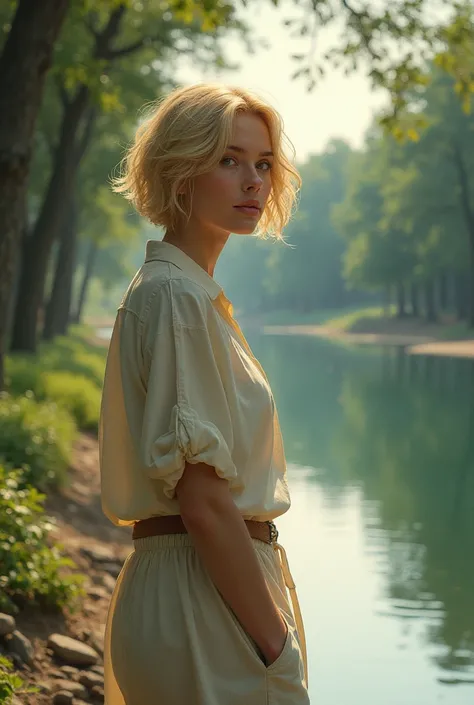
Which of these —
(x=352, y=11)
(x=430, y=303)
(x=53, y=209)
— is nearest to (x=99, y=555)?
(x=352, y=11)

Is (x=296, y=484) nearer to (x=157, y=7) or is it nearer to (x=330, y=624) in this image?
(x=330, y=624)

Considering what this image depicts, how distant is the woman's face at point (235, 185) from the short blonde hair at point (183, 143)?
0.02 meters

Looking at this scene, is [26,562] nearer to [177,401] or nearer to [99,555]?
[99,555]

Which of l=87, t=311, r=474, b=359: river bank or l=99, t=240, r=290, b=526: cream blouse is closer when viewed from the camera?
l=99, t=240, r=290, b=526: cream blouse

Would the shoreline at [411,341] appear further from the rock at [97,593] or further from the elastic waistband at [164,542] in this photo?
the elastic waistband at [164,542]

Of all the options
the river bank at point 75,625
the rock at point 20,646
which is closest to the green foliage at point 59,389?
the river bank at point 75,625

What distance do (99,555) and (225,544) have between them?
218 inches

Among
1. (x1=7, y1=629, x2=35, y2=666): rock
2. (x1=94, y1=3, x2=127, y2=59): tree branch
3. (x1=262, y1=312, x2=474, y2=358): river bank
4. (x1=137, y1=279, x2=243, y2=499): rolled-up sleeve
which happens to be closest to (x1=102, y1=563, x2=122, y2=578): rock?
(x1=7, y1=629, x2=35, y2=666): rock

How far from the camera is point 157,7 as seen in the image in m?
19.7

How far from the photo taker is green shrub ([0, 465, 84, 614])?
5238mm

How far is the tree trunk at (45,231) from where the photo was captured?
17.0m

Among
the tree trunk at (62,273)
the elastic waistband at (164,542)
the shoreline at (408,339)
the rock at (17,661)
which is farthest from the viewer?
the shoreline at (408,339)

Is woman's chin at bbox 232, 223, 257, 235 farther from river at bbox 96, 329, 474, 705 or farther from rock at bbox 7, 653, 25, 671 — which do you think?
river at bbox 96, 329, 474, 705

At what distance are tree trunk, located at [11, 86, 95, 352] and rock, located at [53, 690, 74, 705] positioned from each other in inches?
503
